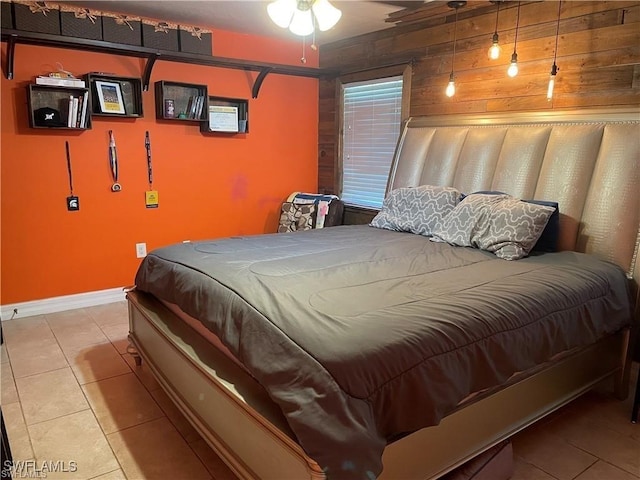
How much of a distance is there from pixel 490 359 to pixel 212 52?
343cm

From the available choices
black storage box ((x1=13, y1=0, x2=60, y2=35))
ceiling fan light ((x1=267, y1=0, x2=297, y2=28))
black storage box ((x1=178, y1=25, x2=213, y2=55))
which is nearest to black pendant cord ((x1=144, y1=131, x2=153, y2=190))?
black storage box ((x1=178, y1=25, x2=213, y2=55))

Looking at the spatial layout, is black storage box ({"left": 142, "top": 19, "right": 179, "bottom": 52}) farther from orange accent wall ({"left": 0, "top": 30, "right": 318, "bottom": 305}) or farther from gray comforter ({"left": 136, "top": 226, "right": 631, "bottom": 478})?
gray comforter ({"left": 136, "top": 226, "right": 631, "bottom": 478})

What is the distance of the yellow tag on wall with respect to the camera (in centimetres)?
393

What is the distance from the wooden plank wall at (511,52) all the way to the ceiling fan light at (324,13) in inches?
50.2

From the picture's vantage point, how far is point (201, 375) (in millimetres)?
1908

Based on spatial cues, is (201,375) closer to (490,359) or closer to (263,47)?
(490,359)

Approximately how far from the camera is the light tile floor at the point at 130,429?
1944 mm

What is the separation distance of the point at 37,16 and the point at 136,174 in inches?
49.4

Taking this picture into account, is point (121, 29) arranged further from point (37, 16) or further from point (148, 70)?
point (37, 16)

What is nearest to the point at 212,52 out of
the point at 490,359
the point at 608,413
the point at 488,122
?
the point at 488,122

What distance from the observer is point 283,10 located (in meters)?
2.33

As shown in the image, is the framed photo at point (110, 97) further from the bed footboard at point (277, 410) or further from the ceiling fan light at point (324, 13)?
the ceiling fan light at point (324, 13)

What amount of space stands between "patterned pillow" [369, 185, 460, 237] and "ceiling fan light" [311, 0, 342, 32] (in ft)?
4.32

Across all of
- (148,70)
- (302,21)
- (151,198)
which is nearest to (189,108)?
(148,70)
